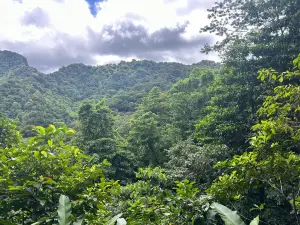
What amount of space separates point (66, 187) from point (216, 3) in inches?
537

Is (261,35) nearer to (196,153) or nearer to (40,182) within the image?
(196,153)

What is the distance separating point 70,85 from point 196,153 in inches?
2765

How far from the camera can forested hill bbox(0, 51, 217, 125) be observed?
1826 inches

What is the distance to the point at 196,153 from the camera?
11.0 meters

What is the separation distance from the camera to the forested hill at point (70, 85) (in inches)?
1826

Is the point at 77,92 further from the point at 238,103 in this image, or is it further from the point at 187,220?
the point at 187,220

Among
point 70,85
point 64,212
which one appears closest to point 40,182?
point 64,212

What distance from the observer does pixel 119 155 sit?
57.2ft

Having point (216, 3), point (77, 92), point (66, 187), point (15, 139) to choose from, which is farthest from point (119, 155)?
point (77, 92)

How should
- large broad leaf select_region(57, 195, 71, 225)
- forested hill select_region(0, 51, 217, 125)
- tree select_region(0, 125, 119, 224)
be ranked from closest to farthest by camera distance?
1. large broad leaf select_region(57, 195, 71, 225)
2. tree select_region(0, 125, 119, 224)
3. forested hill select_region(0, 51, 217, 125)

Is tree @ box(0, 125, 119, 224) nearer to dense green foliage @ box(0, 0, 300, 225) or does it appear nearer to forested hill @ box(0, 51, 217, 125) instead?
dense green foliage @ box(0, 0, 300, 225)

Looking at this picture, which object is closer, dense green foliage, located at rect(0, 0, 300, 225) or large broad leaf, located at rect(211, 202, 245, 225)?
large broad leaf, located at rect(211, 202, 245, 225)

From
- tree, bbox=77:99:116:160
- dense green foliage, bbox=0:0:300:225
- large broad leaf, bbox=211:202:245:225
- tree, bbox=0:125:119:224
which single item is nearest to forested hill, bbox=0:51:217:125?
tree, bbox=77:99:116:160

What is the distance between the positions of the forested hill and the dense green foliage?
16611 millimetres
